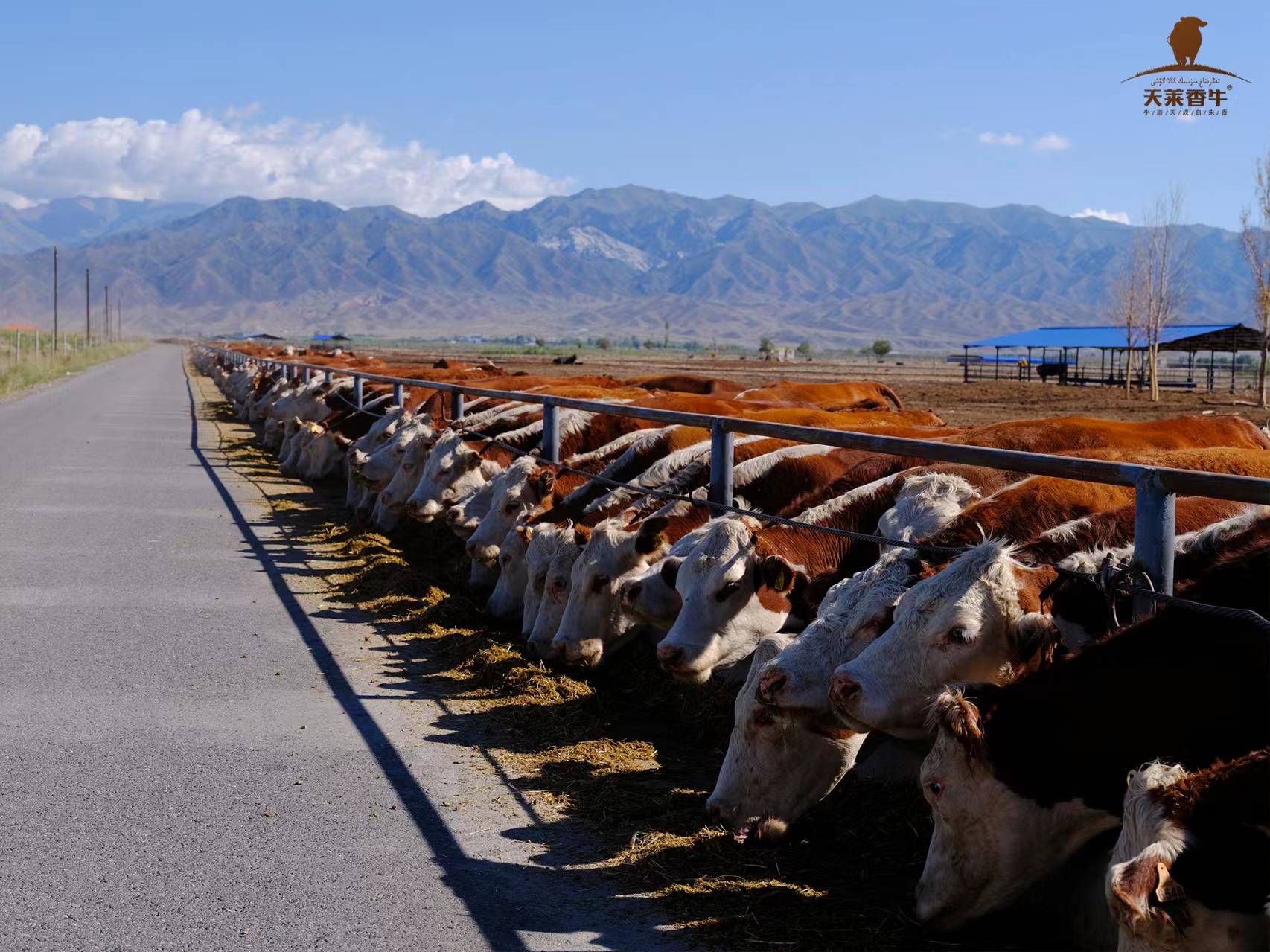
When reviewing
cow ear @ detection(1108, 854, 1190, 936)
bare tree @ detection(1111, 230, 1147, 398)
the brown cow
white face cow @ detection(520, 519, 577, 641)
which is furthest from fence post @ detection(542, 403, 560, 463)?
bare tree @ detection(1111, 230, 1147, 398)

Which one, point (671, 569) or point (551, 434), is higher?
point (551, 434)

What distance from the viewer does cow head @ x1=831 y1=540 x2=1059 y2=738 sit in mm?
4195

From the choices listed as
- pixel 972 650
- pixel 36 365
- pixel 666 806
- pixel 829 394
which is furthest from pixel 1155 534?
pixel 36 365

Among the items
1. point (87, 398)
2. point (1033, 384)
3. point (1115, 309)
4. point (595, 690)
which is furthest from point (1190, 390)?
point (595, 690)

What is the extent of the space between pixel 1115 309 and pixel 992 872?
7052 centimetres

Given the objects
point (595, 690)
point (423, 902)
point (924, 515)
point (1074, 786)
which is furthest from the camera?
point (595, 690)

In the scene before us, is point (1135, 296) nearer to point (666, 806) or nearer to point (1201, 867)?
point (666, 806)

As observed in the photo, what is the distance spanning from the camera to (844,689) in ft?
14.2

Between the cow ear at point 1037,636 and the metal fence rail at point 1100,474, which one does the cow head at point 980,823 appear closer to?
the cow ear at point 1037,636

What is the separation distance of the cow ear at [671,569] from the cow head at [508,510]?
311 cm

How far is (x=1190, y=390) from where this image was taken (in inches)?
2201

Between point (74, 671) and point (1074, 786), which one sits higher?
point (1074, 786)

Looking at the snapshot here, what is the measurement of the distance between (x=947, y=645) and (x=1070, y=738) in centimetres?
60

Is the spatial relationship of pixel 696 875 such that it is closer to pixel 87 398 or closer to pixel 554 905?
pixel 554 905
